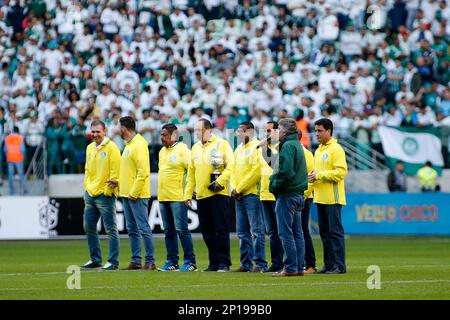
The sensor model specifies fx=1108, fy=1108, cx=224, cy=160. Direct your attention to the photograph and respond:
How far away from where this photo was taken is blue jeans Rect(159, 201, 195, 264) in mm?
18344

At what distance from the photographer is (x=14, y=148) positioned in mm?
30875

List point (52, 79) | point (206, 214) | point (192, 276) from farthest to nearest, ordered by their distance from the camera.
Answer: point (52, 79)
point (206, 214)
point (192, 276)

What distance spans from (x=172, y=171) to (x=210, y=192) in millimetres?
818

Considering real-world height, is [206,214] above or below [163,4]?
below

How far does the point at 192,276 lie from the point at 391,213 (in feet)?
47.7

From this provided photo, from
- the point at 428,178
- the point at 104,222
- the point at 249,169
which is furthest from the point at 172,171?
the point at 428,178

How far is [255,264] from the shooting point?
18.6 meters

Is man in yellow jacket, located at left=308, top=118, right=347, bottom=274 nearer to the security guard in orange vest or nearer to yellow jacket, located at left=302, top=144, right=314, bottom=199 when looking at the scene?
yellow jacket, located at left=302, top=144, right=314, bottom=199

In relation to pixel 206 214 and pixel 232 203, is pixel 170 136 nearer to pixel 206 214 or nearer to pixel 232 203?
pixel 206 214

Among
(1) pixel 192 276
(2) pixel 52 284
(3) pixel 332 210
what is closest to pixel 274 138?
(3) pixel 332 210

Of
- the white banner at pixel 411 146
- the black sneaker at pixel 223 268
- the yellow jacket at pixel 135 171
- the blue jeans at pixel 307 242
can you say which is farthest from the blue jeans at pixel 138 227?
the white banner at pixel 411 146

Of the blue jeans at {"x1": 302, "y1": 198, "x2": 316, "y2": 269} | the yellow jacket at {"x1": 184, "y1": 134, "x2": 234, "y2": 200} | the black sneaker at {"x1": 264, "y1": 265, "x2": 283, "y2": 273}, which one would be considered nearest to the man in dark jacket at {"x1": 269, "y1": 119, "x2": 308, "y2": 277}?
the blue jeans at {"x1": 302, "y1": 198, "x2": 316, "y2": 269}

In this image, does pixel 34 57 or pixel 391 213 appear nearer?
pixel 391 213

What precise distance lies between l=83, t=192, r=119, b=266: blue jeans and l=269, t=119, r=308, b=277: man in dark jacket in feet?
10.5
